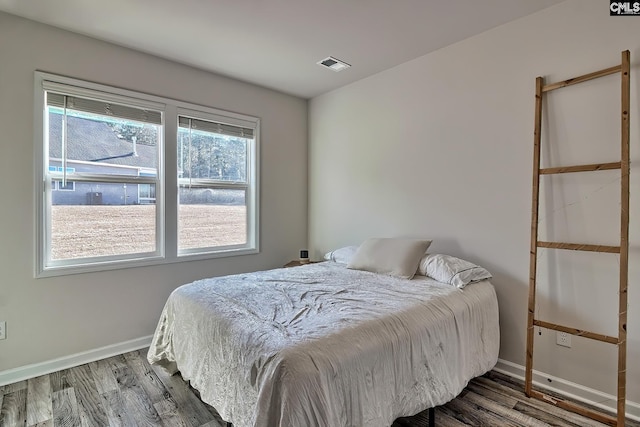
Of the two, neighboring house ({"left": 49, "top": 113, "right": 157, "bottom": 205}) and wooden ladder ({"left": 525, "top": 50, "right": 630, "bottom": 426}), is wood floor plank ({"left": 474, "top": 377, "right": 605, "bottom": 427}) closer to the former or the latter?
wooden ladder ({"left": 525, "top": 50, "right": 630, "bottom": 426})

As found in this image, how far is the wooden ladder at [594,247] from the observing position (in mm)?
A: 1729

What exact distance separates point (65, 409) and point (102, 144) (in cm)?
200

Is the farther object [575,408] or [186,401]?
[186,401]

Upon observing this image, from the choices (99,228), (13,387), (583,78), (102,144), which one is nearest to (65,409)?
(13,387)

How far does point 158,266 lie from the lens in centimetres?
293

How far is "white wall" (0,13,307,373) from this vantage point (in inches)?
88.0

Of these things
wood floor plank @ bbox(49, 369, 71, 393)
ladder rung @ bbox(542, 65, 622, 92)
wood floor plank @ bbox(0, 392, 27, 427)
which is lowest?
wood floor plank @ bbox(49, 369, 71, 393)

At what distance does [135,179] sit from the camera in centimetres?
283

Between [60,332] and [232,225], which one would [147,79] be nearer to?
[232,225]

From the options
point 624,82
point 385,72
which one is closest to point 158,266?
point 385,72

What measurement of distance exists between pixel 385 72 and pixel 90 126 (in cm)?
276

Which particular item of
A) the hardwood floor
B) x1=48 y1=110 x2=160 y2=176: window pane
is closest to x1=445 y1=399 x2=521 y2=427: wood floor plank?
the hardwood floor

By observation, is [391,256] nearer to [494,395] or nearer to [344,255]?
[344,255]

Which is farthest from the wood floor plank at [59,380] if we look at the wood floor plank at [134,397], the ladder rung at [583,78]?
the ladder rung at [583,78]
